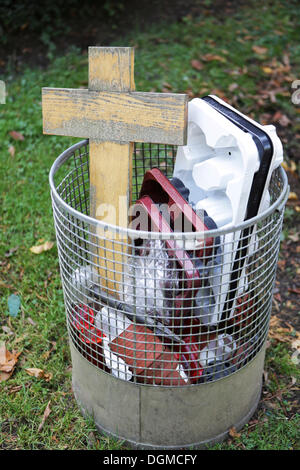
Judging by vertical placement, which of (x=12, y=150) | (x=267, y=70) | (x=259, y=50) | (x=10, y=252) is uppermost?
(x=259, y=50)

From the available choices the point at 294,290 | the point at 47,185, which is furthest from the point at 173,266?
the point at 47,185

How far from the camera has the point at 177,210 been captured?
170 cm

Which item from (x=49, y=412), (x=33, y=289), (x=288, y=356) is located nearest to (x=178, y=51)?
(x=33, y=289)

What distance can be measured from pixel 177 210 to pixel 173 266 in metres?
0.19

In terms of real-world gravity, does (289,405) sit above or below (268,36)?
below

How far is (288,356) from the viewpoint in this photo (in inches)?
93.7

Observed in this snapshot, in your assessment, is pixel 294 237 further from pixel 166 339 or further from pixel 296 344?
pixel 166 339

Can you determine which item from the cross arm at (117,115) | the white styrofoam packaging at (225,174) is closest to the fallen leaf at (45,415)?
the white styrofoam packaging at (225,174)

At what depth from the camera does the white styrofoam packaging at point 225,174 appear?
62.3 inches

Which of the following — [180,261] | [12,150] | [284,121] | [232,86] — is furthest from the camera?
[232,86]

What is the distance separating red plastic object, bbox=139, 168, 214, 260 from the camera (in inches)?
63.9

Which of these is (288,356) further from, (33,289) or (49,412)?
(33,289)

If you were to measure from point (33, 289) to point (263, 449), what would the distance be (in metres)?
1.43
